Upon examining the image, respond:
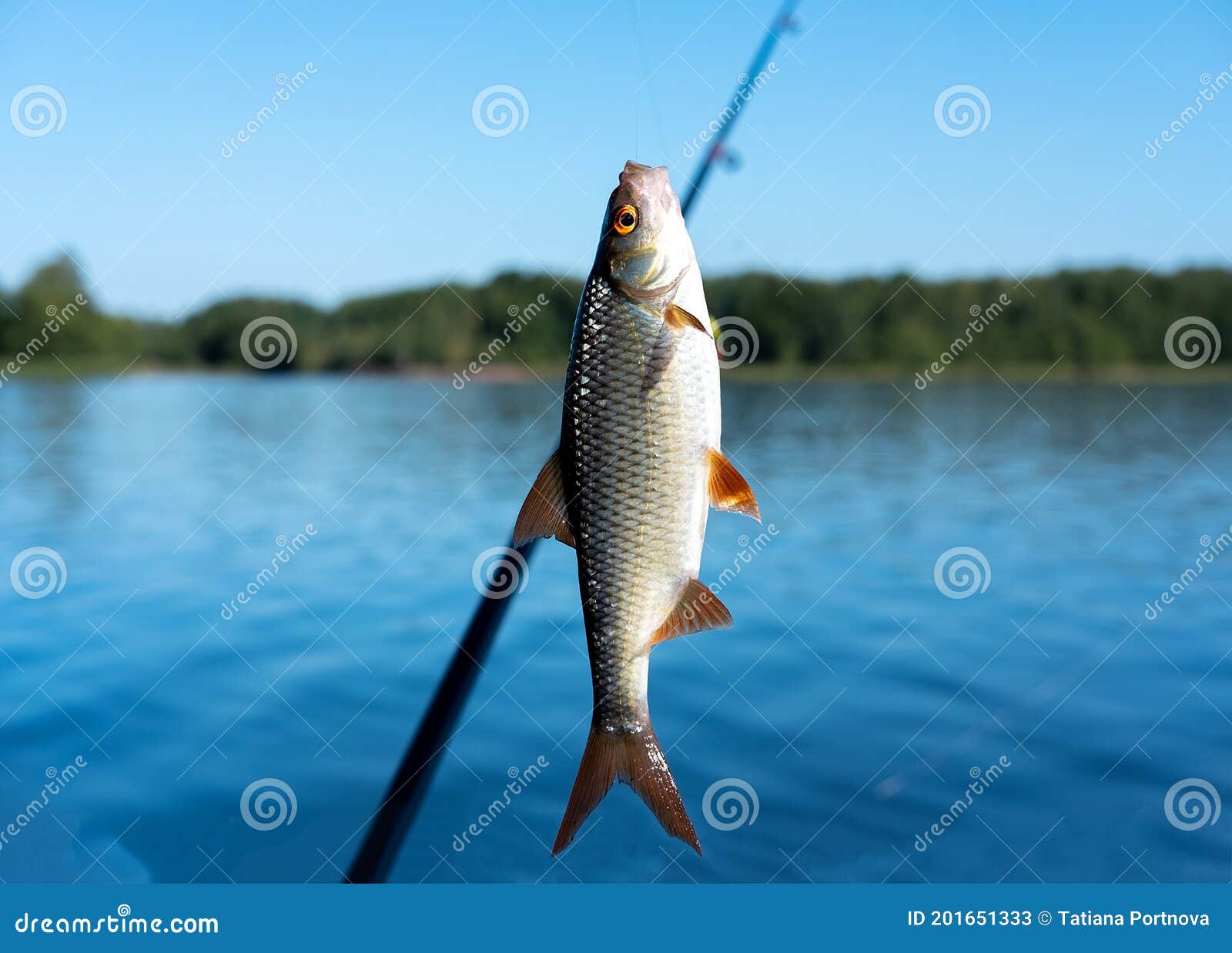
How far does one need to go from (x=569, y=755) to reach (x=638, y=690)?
5831mm

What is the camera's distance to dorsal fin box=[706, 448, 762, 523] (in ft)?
5.14

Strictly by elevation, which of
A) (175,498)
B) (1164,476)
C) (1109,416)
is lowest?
(175,498)

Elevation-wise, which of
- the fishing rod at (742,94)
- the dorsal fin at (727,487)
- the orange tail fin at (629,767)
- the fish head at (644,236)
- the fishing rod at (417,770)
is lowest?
the fishing rod at (417,770)

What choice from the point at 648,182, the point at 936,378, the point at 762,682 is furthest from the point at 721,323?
the point at 936,378

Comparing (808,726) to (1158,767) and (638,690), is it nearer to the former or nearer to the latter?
(1158,767)

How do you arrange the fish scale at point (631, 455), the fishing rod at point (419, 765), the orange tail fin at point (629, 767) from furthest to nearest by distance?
1. the fishing rod at point (419, 765)
2. the orange tail fin at point (629, 767)
3. the fish scale at point (631, 455)

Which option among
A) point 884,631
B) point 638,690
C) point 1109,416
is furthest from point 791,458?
point 638,690

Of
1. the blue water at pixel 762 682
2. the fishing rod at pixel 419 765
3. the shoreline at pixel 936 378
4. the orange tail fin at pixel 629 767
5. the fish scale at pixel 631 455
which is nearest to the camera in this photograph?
the fish scale at pixel 631 455

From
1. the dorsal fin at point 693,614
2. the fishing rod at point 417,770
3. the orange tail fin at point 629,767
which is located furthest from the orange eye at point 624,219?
the fishing rod at point 417,770

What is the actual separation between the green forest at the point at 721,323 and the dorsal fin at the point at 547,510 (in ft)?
3.89

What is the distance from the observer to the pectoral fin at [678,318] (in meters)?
1.57

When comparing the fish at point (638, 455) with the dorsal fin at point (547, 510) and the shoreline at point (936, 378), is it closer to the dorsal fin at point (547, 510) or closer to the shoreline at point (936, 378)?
the dorsal fin at point (547, 510)

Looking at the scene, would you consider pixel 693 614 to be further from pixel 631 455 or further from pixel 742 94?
pixel 742 94

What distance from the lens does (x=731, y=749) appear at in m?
7.61
